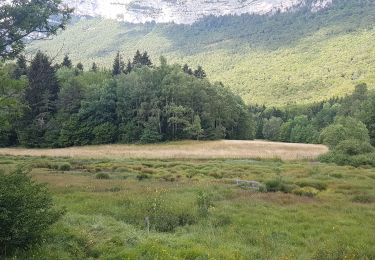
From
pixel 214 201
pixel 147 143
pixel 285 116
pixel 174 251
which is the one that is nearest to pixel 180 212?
pixel 214 201

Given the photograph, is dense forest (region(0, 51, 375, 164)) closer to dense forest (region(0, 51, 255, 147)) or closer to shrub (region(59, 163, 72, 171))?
dense forest (region(0, 51, 255, 147))

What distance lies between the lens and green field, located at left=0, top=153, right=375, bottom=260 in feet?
46.4

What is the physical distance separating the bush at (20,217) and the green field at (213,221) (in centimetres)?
49

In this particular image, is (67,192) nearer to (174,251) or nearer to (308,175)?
(174,251)

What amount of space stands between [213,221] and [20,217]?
377 inches

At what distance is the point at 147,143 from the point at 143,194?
5837 cm

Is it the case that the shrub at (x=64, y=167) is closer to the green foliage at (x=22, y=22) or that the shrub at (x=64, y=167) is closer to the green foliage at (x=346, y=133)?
the green foliage at (x=22, y=22)

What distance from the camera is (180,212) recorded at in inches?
800

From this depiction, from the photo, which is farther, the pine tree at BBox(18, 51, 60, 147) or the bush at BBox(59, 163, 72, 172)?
the pine tree at BBox(18, 51, 60, 147)

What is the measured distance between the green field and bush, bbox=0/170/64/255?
49 centimetres

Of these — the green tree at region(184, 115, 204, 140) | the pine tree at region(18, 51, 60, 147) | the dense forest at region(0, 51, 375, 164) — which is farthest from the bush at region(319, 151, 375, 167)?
the pine tree at region(18, 51, 60, 147)

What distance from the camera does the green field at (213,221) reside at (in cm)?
1414

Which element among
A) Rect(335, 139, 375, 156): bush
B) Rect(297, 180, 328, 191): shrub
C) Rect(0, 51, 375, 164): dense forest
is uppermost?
Rect(0, 51, 375, 164): dense forest

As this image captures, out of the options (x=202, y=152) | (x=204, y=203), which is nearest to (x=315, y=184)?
(x=204, y=203)
